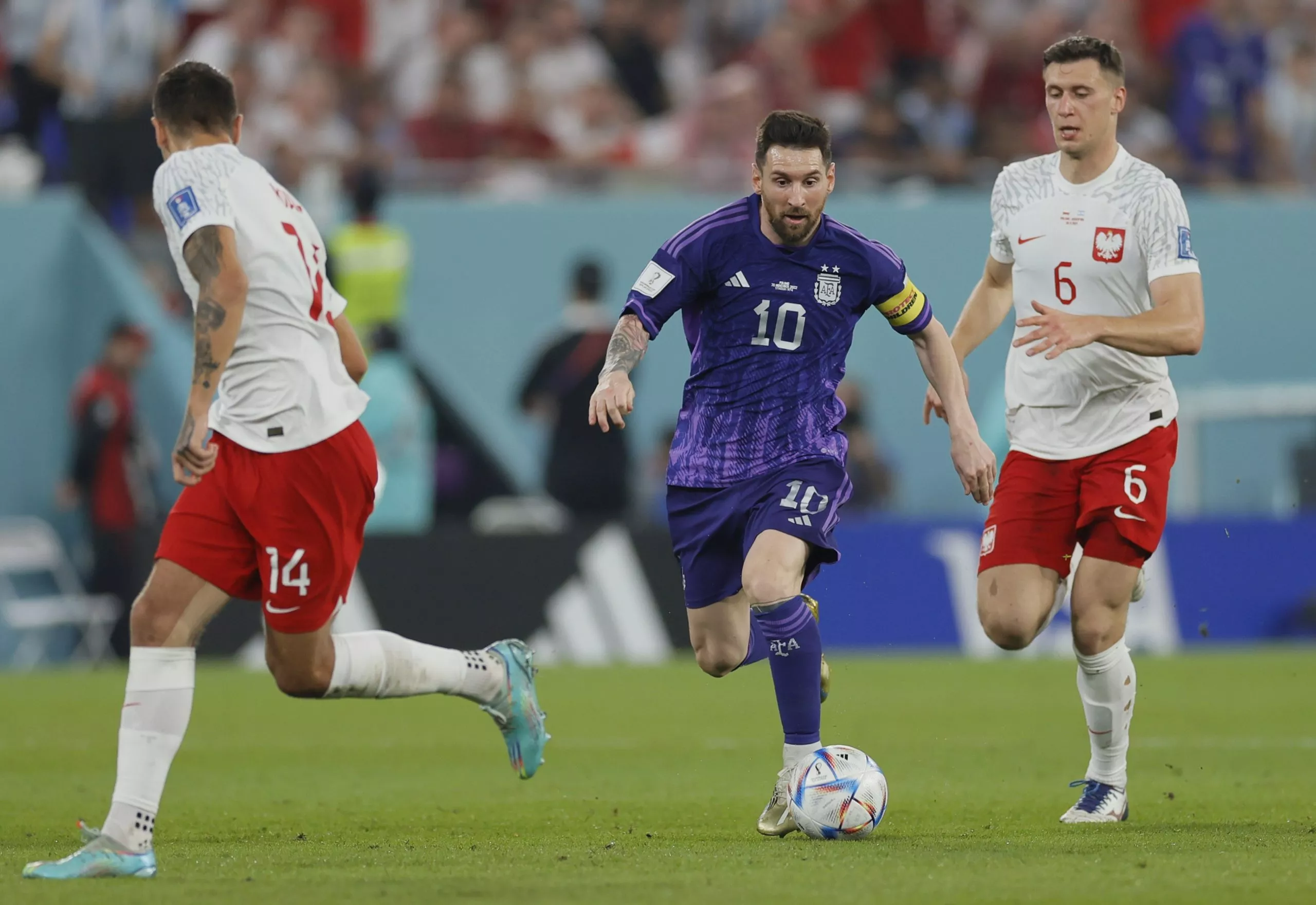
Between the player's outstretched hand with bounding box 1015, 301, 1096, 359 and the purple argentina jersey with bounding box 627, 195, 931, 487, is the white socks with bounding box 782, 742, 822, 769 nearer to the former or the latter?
the purple argentina jersey with bounding box 627, 195, 931, 487

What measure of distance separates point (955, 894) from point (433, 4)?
14.3 metres

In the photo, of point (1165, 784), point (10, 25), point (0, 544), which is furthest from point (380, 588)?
point (1165, 784)

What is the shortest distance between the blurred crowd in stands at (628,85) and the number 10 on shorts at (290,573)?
10847 mm

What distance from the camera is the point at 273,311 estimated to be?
21.3 ft

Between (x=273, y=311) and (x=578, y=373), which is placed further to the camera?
(x=578, y=373)

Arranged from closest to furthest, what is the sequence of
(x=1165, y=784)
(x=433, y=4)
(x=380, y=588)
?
(x=1165, y=784)
(x=380, y=588)
(x=433, y=4)

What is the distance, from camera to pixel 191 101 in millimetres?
6387

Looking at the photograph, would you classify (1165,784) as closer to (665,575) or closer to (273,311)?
(273,311)

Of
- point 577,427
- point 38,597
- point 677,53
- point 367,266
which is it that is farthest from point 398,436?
point 677,53

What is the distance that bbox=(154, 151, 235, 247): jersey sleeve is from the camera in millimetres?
6203

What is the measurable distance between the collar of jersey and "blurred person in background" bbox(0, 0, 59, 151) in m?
11.2

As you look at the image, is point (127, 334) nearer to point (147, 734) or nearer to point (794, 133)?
point (794, 133)

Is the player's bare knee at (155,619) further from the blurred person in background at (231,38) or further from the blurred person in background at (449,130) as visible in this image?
the blurred person in background at (449,130)

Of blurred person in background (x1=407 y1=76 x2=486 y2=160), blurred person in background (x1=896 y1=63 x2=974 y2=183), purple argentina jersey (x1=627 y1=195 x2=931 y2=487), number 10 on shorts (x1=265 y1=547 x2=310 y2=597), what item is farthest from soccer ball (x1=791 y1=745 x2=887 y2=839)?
blurred person in background (x1=896 y1=63 x2=974 y2=183)
